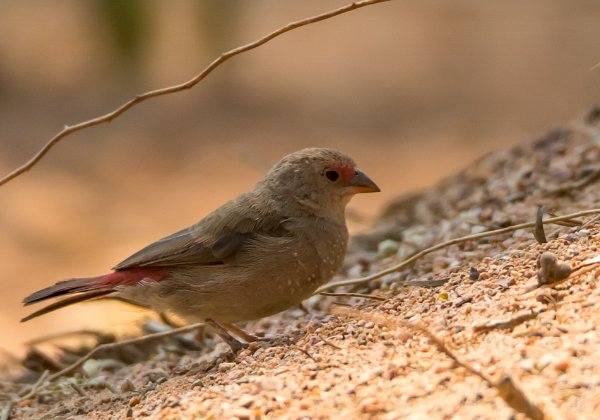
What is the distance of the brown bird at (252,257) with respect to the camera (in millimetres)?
3867

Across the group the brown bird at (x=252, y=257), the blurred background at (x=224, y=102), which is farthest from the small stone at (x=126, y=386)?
the blurred background at (x=224, y=102)

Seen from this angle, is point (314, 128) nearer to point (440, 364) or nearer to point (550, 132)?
point (550, 132)

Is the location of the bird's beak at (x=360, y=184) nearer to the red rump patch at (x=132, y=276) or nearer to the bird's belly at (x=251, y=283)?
the bird's belly at (x=251, y=283)

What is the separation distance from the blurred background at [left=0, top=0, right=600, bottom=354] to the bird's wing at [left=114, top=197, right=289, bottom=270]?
9.50 ft

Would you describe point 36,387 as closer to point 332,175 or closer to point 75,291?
point 75,291

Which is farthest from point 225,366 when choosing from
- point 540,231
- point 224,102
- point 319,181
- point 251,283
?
point 224,102

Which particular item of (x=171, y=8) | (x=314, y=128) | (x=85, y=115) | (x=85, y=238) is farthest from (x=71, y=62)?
(x=85, y=238)

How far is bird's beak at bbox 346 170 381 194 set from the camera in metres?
4.24

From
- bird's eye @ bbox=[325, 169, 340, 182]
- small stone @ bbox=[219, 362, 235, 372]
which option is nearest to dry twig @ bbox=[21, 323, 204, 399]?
small stone @ bbox=[219, 362, 235, 372]

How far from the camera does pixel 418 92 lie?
12227mm

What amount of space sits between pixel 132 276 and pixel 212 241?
0.38 meters

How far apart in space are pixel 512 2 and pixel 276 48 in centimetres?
404

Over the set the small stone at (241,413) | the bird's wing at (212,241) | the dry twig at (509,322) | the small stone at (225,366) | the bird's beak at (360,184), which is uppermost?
the bird's beak at (360,184)

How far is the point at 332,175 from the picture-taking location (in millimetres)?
4254
